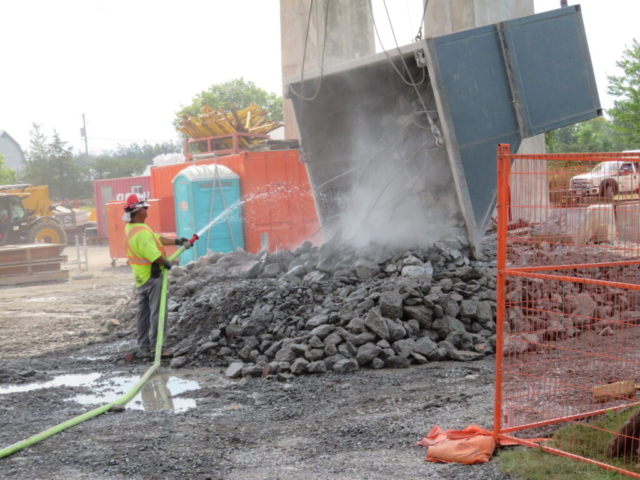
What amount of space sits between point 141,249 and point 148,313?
2.47 feet

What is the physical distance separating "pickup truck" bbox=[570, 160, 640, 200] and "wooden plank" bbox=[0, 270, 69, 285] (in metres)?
14.1

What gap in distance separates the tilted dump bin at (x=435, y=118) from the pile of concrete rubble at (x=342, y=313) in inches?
29.3

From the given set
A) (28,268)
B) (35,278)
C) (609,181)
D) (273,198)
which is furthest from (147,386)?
(28,268)

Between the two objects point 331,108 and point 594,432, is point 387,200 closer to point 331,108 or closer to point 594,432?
point 331,108

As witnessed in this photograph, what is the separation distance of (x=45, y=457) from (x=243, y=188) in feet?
33.6

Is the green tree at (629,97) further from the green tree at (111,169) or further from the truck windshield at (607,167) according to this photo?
the green tree at (111,169)

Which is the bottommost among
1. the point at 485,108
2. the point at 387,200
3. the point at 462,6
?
the point at 387,200

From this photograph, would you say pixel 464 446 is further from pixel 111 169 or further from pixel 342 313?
pixel 111 169

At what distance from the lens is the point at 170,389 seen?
625cm

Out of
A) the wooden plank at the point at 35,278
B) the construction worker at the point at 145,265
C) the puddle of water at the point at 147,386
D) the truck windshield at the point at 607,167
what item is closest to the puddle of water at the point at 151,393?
the puddle of water at the point at 147,386

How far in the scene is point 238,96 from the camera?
67.2 m

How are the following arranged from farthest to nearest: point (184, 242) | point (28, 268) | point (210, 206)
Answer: point (28, 268) < point (210, 206) < point (184, 242)

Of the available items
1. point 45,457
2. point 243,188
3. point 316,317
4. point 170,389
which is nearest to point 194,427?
point 45,457

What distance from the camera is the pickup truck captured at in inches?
156
